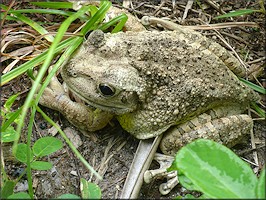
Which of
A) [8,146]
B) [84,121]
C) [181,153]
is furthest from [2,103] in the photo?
[181,153]

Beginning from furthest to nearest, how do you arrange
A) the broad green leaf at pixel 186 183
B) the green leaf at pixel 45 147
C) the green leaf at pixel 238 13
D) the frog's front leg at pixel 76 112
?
the green leaf at pixel 238 13 < the frog's front leg at pixel 76 112 < the green leaf at pixel 45 147 < the broad green leaf at pixel 186 183

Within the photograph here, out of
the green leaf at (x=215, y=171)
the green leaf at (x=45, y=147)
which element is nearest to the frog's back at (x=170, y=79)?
the green leaf at (x=45, y=147)

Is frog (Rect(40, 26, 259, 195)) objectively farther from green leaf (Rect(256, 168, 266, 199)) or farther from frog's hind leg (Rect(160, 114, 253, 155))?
green leaf (Rect(256, 168, 266, 199))

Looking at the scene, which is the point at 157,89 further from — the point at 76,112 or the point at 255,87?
the point at 255,87

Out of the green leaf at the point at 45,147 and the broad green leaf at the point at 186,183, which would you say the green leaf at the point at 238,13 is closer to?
the broad green leaf at the point at 186,183

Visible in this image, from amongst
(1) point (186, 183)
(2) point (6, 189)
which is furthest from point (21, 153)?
(1) point (186, 183)

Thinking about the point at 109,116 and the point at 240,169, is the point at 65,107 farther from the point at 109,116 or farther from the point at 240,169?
the point at 240,169
